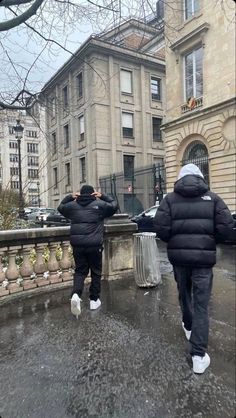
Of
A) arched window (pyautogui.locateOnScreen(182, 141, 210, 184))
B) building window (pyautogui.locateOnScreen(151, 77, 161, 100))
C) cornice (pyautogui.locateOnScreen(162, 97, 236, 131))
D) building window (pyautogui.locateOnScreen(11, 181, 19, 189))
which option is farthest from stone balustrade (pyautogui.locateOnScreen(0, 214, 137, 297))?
building window (pyautogui.locateOnScreen(151, 77, 161, 100))

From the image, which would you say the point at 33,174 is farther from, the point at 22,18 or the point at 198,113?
the point at 198,113

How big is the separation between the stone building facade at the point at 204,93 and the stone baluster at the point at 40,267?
223 centimetres

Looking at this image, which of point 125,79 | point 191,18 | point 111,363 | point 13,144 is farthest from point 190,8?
point 13,144

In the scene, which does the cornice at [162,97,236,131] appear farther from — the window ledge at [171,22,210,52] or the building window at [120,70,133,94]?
the building window at [120,70,133,94]

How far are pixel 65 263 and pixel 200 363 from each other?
3.03 metres

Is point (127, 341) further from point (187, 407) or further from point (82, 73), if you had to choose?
point (82, 73)

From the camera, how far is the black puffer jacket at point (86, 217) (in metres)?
3.81

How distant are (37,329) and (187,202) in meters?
A: 2.03

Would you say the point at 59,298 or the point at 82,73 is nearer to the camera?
the point at 59,298

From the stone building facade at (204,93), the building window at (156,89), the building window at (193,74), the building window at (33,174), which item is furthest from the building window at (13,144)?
the building window at (193,74)

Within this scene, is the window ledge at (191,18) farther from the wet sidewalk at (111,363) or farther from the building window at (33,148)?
the building window at (33,148)

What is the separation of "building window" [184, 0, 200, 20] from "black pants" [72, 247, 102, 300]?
259 cm

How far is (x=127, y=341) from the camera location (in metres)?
2.98

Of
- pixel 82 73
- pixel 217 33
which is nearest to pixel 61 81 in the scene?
pixel 82 73
